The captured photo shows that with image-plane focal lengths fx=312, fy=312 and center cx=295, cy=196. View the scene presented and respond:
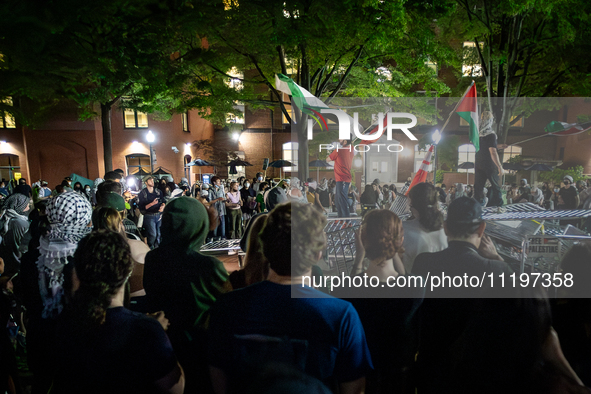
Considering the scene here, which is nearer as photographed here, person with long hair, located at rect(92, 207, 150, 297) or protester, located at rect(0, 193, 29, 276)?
person with long hair, located at rect(92, 207, 150, 297)

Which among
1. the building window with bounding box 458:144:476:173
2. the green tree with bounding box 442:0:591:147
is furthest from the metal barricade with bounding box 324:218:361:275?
the green tree with bounding box 442:0:591:147

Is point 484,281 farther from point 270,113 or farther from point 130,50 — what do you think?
point 270,113

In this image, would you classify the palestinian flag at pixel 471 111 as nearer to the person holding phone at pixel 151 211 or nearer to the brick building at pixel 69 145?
the person holding phone at pixel 151 211

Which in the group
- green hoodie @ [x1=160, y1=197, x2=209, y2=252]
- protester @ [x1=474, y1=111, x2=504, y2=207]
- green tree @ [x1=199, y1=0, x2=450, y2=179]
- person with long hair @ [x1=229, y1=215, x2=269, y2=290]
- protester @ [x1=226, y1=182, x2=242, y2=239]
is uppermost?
green tree @ [x1=199, y1=0, x2=450, y2=179]

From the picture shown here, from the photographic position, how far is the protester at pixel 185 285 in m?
2.06

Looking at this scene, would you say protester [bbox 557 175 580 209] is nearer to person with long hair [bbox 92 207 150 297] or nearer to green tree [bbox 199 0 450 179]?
green tree [bbox 199 0 450 179]

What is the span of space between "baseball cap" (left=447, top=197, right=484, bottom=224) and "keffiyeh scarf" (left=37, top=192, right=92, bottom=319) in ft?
9.49

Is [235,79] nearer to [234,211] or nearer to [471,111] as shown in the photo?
[234,211]

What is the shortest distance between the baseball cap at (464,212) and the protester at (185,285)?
163 centimetres

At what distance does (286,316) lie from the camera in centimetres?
140

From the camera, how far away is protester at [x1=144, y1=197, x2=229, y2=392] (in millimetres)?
2061

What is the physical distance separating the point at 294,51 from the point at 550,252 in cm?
777

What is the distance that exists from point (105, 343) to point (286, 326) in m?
0.87

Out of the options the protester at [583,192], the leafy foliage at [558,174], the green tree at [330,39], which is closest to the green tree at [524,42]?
the green tree at [330,39]
